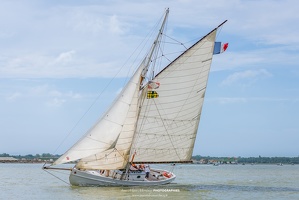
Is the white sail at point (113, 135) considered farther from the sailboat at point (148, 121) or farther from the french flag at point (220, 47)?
the french flag at point (220, 47)

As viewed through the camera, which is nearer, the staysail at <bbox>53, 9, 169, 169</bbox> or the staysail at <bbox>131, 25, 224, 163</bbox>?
the staysail at <bbox>53, 9, 169, 169</bbox>

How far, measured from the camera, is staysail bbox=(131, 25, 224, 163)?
4869cm

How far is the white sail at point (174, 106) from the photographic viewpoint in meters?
48.7

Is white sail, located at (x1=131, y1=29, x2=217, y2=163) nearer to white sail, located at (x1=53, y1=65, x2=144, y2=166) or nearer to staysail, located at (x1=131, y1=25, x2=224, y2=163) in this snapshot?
staysail, located at (x1=131, y1=25, x2=224, y2=163)

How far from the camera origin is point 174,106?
4953 centimetres

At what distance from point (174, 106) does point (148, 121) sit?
2.72 m

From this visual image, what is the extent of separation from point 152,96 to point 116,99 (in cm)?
326

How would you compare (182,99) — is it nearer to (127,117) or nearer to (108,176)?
(127,117)

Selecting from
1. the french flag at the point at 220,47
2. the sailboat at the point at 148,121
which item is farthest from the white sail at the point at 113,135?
the french flag at the point at 220,47

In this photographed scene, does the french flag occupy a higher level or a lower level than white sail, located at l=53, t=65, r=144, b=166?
higher

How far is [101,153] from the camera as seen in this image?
4841cm

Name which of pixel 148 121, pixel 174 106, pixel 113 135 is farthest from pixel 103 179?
pixel 174 106

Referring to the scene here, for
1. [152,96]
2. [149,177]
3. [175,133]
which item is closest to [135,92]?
[152,96]

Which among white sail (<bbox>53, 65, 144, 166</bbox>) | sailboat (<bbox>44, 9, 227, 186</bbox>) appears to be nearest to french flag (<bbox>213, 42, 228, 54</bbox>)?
sailboat (<bbox>44, 9, 227, 186</bbox>)
